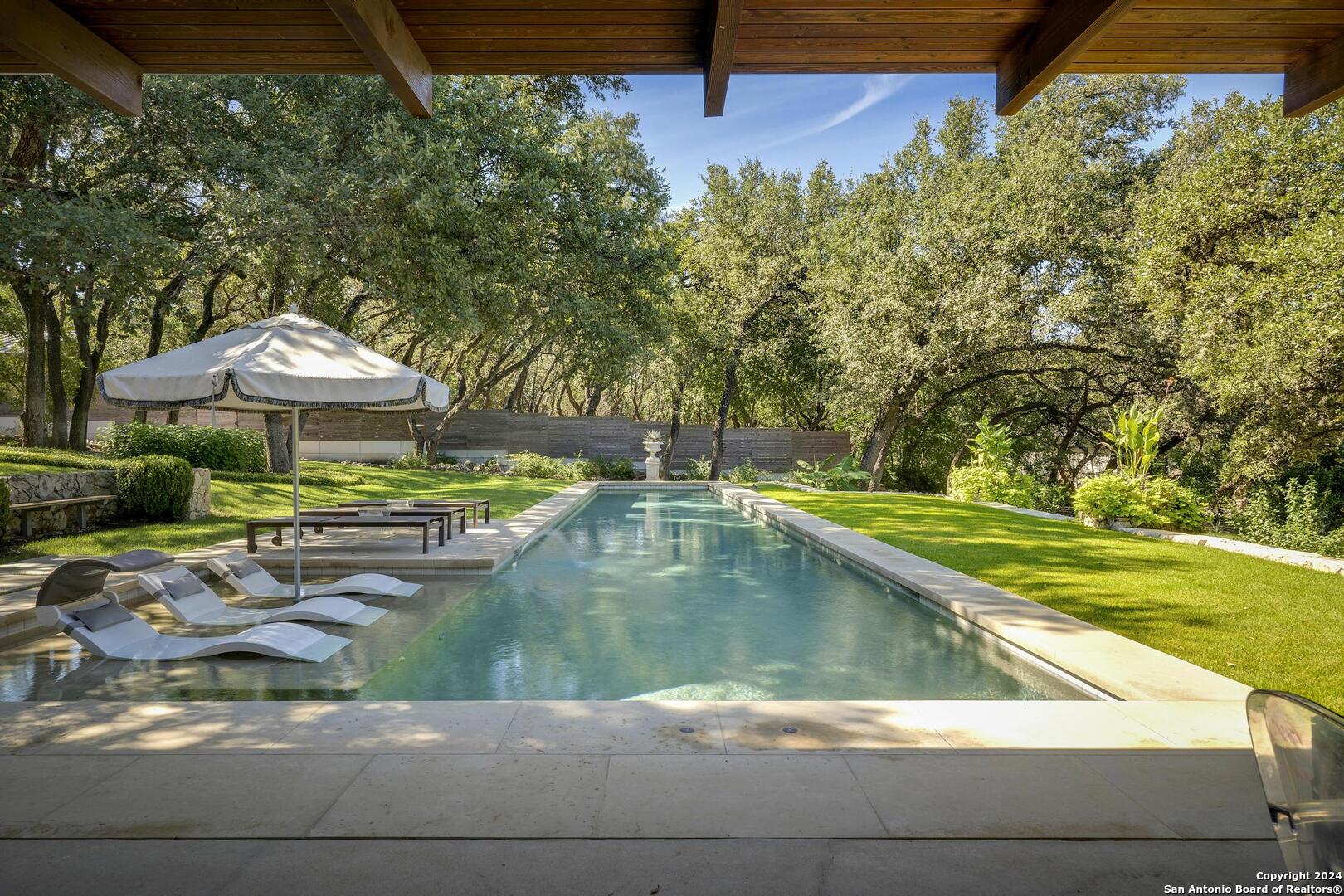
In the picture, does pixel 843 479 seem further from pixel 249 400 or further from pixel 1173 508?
pixel 249 400

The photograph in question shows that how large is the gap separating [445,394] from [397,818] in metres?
5.04

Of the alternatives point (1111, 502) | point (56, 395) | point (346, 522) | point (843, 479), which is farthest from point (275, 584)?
point (843, 479)

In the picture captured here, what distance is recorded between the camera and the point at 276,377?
5.53 meters

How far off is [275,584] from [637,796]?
5.37 metres

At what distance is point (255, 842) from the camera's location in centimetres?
245

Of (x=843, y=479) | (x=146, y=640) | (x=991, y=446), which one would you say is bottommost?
(x=146, y=640)

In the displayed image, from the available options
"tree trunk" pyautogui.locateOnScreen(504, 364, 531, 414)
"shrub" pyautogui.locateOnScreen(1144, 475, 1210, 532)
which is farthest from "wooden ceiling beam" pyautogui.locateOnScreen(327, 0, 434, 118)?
"tree trunk" pyautogui.locateOnScreen(504, 364, 531, 414)

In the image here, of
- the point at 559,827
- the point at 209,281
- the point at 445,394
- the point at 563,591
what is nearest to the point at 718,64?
the point at 559,827

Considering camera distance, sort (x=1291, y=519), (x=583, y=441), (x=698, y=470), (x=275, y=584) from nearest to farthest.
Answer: (x=275, y=584), (x=1291, y=519), (x=698, y=470), (x=583, y=441)

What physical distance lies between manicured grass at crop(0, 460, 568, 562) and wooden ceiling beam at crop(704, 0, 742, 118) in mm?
7882

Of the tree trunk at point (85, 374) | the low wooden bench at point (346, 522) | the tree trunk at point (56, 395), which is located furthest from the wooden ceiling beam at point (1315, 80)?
the tree trunk at point (56, 395)

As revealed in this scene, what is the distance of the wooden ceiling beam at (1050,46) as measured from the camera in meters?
2.95

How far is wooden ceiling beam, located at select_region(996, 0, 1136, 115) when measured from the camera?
9.67ft

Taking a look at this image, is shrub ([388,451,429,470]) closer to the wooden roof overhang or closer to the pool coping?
the pool coping
